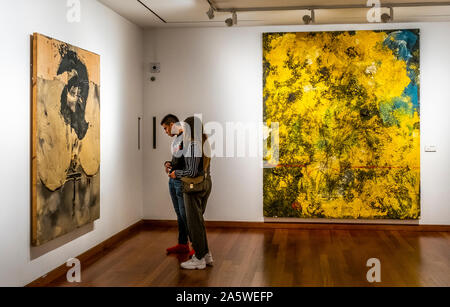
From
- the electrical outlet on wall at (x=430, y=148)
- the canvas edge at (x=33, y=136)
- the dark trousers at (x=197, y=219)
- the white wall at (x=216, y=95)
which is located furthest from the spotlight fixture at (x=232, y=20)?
the electrical outlet on wall at (x=430, y=148)

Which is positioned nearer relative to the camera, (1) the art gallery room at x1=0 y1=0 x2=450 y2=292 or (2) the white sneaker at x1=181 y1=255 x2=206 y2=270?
(2) the white sneaker at x1=181 y1=255 x2=206 y2=270

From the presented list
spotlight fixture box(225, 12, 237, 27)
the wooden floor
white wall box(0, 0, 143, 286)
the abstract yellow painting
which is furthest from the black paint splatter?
the abstract yellow painting

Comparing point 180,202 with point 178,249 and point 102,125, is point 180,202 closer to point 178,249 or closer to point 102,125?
point 178,249

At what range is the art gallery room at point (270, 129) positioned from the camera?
18.5ft

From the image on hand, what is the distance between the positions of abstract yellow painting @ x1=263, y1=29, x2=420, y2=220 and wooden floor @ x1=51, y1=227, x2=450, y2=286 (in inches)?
19.3

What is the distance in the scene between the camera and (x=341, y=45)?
714 cm

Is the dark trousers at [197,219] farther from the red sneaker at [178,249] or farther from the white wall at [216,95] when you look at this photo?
the white wall at [216,95]

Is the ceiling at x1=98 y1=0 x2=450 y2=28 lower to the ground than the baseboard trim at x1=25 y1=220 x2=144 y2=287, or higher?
higher

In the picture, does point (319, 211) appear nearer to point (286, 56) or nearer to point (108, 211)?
point (286, 56)

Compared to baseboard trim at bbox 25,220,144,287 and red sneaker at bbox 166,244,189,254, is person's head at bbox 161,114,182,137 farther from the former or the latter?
baseboard trim at bbox 25,220,144,287

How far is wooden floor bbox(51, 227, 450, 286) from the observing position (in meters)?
4.64

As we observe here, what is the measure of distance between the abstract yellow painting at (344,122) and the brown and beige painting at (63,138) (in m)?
2.75

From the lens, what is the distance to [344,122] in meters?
7.15

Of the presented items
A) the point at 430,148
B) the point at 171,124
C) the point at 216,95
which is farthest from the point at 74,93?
the point at 430,148
